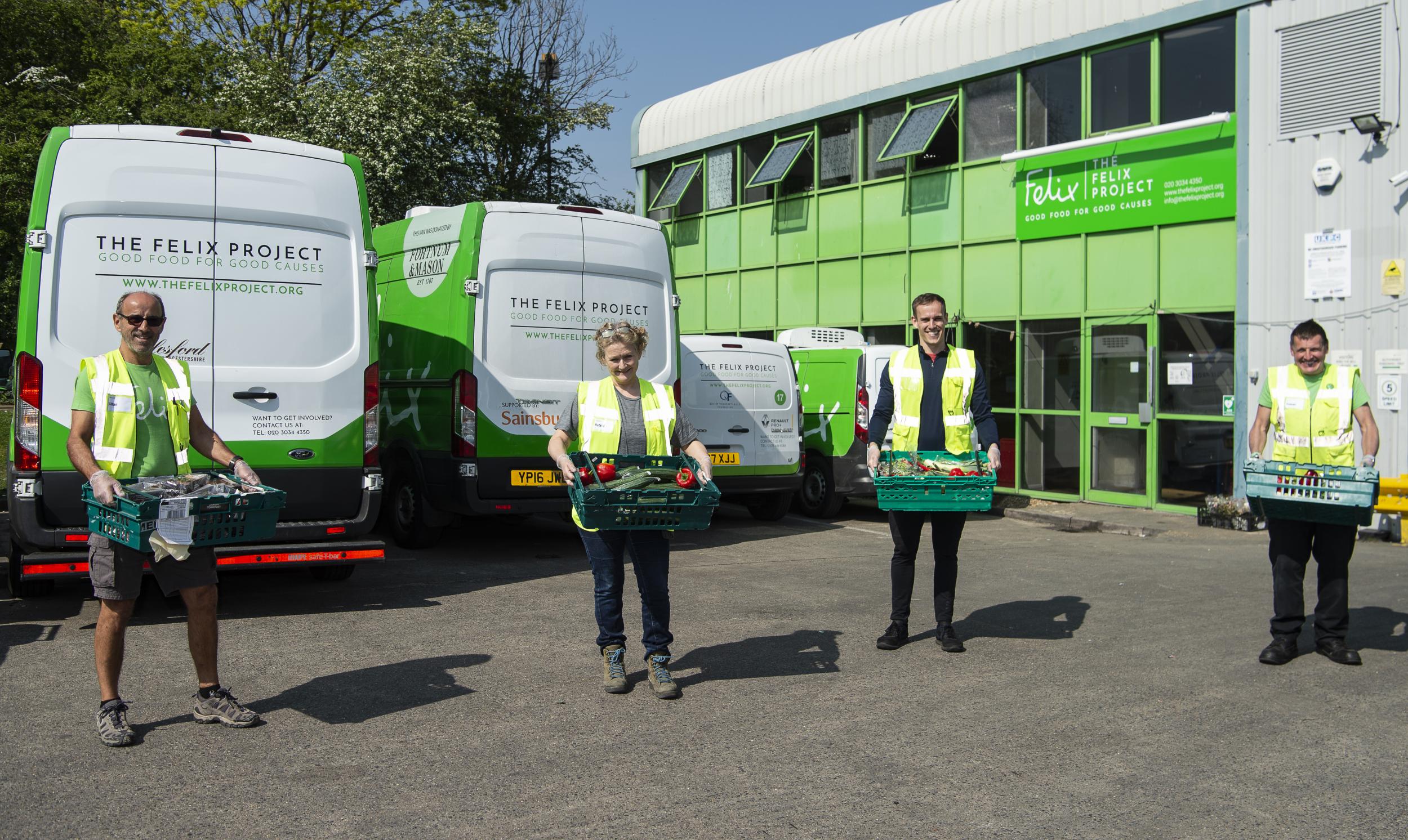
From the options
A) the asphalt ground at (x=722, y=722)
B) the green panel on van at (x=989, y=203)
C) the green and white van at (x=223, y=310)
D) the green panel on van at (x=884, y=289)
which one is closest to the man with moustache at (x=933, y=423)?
the asphalt ground at (x=722, y=722)

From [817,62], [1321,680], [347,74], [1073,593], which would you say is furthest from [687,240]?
[1321,680]

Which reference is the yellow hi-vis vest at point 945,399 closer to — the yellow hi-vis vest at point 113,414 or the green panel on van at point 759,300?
the yellow hi-vis vest at point 113,414

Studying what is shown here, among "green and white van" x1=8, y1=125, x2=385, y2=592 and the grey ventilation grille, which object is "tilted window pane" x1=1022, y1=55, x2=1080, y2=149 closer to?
the grey ventilation grille

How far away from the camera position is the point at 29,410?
7219 millimetres

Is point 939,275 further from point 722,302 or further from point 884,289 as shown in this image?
point 722,302

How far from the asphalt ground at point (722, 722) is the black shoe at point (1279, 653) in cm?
6

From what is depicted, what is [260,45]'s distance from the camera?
30594 mm

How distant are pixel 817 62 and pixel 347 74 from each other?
10.3 meters

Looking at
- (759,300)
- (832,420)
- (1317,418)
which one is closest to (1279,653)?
(1317,418)

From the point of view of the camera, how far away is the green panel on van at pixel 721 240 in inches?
856

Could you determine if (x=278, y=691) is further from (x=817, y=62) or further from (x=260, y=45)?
(x=260, y=45)

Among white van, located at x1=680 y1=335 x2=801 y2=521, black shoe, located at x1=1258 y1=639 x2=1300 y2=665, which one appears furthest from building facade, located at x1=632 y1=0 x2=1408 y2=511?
black shoe, located at x1=1258 y1=639 x2=1300 y2=665

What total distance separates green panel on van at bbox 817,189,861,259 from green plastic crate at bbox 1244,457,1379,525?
42.7ft

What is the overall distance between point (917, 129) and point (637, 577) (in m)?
13.4
